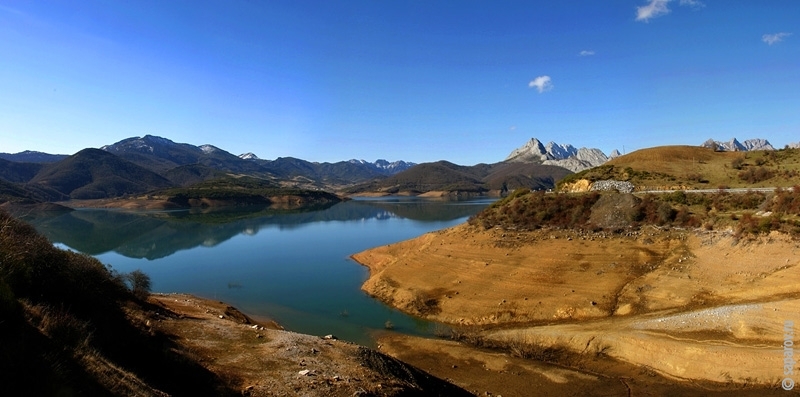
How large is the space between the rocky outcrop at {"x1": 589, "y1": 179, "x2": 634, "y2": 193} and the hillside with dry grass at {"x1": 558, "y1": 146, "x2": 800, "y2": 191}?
2.83 feet

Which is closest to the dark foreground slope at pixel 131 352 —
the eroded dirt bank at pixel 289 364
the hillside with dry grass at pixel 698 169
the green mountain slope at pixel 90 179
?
the eroded dirt bank at pixel 289 364

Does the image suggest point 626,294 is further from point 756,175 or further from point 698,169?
point 698,169

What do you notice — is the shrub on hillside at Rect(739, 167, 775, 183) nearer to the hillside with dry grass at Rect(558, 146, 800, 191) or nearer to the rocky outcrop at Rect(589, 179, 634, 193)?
the hillside with dry grass at Rect(558, 146, 800, 191)

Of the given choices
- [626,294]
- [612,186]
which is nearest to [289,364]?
[626,294]

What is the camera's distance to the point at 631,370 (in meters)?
14.1

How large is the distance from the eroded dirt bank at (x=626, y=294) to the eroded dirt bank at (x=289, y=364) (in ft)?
24.4

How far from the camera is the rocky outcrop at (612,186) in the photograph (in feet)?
118

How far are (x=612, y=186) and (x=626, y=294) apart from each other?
1918 cm

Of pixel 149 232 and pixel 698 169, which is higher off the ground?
pixel 698 169

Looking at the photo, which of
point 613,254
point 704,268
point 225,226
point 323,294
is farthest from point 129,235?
point 704,268

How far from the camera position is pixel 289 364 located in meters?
10.6

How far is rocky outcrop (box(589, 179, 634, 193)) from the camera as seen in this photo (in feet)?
118

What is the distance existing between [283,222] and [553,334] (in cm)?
7197

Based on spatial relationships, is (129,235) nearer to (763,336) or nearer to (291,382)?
(291,382)
